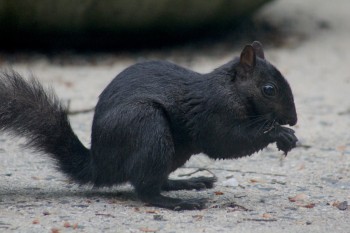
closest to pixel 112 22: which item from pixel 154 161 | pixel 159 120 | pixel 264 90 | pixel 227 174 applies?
pixel 227 174

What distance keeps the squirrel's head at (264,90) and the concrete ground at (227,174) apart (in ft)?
1.91

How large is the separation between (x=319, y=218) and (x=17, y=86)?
201 cm

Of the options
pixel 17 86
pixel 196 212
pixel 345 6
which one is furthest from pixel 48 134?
pixel 345 6

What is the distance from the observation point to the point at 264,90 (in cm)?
520

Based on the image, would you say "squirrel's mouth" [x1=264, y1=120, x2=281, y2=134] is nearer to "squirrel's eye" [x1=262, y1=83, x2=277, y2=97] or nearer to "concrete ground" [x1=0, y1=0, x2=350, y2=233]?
"squirrel's eye" [x1=262, y1=83, x2=277, y2=97]

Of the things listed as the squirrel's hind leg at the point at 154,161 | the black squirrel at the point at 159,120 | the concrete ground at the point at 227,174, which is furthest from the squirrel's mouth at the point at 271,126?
the squirrel's hind leg at the point at 154,161

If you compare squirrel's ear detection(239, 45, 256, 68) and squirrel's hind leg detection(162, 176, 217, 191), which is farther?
squirrel's hind leg detection(162, 176, 217, 191)

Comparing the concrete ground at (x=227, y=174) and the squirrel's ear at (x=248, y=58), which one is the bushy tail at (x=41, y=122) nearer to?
the concrete ground at (x=227, y=174)

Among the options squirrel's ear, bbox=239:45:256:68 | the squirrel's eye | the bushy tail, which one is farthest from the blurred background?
the squirrel's eye

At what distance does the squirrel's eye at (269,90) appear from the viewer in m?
5.20

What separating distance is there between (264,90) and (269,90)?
31 mm

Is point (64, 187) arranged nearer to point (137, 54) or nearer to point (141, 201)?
point (141, 201)

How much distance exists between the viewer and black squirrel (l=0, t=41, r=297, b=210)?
4988 millimetres

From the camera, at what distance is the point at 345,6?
12398mm
